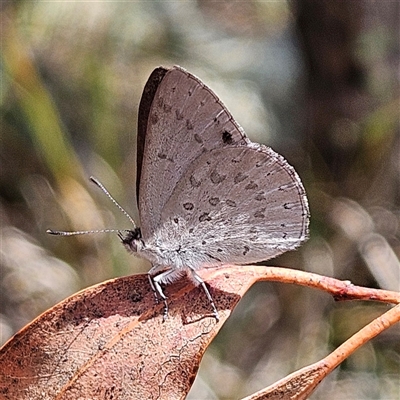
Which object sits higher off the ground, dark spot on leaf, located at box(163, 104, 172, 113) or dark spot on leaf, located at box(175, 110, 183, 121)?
dark spot on leaf, located at box(163, 104, 172, 113)

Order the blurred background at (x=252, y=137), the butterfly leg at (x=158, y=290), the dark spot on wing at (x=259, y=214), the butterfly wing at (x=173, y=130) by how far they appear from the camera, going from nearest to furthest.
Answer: the butterfly leg at (x=158, y=290) < the butterfly wing at (x=173, y=130) < the dark spot on wing at (x=259, y=214) < the blurred background at (x=252, y=137)

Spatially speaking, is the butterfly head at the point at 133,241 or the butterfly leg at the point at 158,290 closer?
the butterfly leg at the point at 158,290

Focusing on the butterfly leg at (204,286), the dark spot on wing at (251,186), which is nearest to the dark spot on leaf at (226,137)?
the dark spot on wing at (251,186)

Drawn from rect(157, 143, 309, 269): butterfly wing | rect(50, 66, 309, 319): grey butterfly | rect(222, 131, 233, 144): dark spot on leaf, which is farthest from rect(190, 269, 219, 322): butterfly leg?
rect(222, 131, 233, 144): dark spot on leaf

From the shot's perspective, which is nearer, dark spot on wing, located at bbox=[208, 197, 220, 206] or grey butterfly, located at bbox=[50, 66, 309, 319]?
grey butterfly, located at bbox=[50, 66, 309, 319]

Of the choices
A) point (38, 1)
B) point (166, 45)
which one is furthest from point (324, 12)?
point (38, 1)

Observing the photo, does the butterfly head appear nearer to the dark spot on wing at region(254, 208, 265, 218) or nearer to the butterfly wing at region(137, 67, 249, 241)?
the butterfly wing at region(137, 67, 249, 241)

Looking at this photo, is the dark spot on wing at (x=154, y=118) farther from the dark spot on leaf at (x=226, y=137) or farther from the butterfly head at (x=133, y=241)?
the butterfly head at (x=133, y=241)

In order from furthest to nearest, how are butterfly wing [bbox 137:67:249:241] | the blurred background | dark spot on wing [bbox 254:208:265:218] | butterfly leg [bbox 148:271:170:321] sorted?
the blurred background, dark spot on wing [bbox 254:208:265:218], butterfly wing [bbox 137:67:249:241], butterfly leg [bbox 148:271:170:321]
